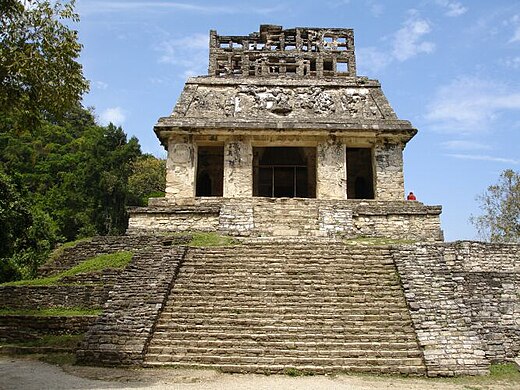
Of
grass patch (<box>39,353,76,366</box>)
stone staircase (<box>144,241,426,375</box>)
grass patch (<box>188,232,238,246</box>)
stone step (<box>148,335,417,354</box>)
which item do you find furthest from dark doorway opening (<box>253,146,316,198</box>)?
grass patch (<box>39,353,76,366</box>)

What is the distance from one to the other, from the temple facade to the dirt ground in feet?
19.5

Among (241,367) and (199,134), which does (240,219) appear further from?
(241,367)

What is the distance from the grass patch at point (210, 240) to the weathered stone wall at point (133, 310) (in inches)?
32.9

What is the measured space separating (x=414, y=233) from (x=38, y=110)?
940 cm

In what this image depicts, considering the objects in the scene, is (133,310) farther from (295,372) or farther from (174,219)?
(174,219)

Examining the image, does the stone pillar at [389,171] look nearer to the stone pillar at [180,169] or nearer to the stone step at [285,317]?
the stone pillar at [180,169]

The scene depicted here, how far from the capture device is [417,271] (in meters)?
9.28

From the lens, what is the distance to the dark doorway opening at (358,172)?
18281 millimetres

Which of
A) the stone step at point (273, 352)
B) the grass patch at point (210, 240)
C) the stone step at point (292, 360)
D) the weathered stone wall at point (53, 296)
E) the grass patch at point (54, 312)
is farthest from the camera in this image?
the grass patch at point (210, 240)

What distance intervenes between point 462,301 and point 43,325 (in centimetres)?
750

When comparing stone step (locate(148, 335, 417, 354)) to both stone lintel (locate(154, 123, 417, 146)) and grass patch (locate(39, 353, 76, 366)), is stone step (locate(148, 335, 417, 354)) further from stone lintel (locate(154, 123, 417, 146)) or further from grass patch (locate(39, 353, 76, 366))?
stone lintel (locate(154, 123, 417, 146))

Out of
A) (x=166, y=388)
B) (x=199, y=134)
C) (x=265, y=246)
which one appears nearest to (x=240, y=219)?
(x=265, y=246)

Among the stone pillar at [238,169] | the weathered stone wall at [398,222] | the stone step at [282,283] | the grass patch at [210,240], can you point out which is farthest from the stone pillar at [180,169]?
the stone step at [282,283]

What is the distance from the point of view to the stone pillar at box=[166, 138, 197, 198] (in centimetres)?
1466
